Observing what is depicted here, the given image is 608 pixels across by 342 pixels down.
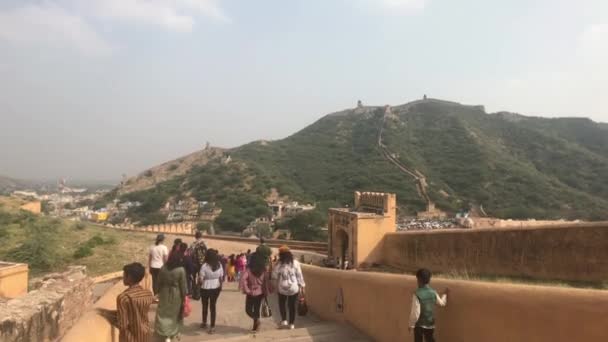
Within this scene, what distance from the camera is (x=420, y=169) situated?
7594 centimetres

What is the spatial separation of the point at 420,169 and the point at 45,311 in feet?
240

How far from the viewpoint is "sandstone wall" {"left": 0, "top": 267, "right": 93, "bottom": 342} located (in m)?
5.42

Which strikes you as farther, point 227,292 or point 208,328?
point 227,292

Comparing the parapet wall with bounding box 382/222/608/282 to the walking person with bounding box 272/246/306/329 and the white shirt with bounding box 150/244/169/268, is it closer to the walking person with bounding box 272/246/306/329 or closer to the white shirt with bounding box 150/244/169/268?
the walking person with bounding box 272/246/306/329

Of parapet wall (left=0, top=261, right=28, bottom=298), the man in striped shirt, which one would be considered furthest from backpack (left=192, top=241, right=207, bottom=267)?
parapet wall (left=0, top=261, right=28, bottom=298)

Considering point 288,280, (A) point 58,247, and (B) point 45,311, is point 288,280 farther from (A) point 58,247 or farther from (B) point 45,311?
(A) point 58,247

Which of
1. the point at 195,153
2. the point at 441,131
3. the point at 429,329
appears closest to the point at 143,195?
the point at 195,153

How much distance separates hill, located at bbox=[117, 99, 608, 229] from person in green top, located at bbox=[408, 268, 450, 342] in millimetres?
50536

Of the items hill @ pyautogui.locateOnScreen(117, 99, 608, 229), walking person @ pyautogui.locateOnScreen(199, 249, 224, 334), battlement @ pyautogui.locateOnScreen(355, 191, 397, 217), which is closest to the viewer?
walking person @ pyautogui.locateOnScreen(199, 249, 224, 334)

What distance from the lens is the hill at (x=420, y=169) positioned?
202 ft

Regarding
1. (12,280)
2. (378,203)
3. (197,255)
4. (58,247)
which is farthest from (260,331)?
(58,247)

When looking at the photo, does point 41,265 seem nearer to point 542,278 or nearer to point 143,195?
point 542,278

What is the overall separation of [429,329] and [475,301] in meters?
0.51

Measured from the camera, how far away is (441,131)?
9462 centimetres
